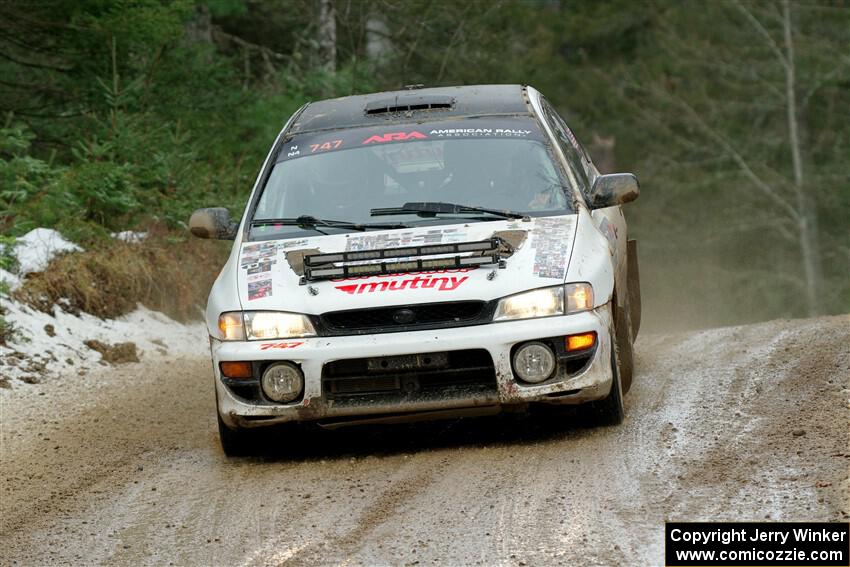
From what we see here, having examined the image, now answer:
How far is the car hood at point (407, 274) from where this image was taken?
6.75 m

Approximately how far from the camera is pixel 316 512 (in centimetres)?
593

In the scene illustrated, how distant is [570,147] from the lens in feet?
28.9

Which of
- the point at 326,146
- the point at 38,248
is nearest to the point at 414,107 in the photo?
the point at 326,146

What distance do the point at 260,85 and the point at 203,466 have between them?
14.9m

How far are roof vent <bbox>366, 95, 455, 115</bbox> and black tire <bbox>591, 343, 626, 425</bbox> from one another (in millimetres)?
2336

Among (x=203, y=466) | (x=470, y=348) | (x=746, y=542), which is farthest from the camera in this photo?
(x=203, y=466)

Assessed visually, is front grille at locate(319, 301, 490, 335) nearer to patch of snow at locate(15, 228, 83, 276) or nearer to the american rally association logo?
the american rally association logo

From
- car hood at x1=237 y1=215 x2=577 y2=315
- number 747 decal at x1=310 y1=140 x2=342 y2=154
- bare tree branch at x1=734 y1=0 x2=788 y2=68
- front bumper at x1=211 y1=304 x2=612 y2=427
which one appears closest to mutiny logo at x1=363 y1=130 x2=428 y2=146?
number 747 decal at x1=310 y1=140 x2=342 y2=154

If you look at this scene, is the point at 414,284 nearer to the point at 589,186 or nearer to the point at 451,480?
the point at 451,480

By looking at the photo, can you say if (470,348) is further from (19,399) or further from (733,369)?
(19,399)

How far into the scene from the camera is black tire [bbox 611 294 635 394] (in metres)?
7.38

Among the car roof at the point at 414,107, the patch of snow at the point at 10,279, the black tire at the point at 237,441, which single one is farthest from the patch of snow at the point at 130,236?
the black tire at the point at 237,441

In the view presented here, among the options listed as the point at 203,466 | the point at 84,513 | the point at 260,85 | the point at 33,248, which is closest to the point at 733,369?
the point at 203,466

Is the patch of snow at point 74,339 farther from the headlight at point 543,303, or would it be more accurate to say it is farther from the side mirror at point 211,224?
the headlight at point 543,303
